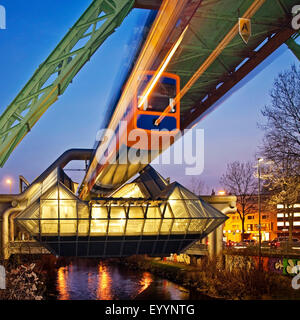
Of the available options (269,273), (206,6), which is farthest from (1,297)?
(269,273)

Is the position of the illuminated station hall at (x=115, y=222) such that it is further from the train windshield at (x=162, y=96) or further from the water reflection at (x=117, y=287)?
the train windshield at (x=162, y=96)

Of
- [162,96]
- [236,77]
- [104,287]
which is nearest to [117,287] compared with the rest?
[104,287]

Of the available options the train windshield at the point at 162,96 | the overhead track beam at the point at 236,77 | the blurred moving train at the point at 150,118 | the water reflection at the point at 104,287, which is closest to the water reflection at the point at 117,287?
the water reflection at the point at 104,287

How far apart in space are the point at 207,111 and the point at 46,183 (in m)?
18.9

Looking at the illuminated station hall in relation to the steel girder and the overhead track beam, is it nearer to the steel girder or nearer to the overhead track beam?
the overhead track beam

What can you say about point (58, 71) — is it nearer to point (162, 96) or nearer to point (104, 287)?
point (162, 96)

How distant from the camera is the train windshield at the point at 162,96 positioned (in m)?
14.5

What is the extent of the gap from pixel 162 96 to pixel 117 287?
24324 mm

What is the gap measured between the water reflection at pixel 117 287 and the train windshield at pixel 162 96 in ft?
56.8

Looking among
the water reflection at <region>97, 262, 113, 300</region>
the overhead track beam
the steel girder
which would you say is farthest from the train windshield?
the water reflection at <region>97, 262, 113, 300</region>

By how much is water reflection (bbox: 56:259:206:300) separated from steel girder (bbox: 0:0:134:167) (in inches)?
878

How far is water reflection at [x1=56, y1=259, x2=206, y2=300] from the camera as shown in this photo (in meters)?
29.4

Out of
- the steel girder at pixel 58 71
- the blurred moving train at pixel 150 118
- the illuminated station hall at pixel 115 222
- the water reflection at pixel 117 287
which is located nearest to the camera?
the steel girder at pixel 58 71
